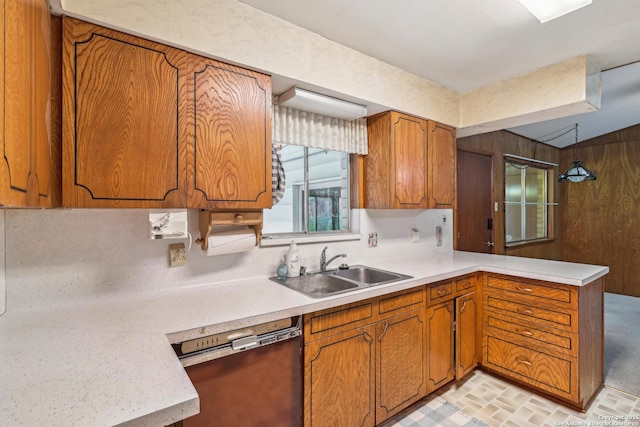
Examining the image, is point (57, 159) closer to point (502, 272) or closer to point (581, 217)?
point (502, 272)

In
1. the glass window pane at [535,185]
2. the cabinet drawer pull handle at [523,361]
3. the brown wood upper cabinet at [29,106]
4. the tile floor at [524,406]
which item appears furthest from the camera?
the glass window pane at [535,185]

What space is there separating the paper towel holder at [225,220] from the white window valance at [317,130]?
0.56 metres

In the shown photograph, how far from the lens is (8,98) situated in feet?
2.39

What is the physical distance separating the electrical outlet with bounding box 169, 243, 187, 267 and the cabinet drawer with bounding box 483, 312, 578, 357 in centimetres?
225

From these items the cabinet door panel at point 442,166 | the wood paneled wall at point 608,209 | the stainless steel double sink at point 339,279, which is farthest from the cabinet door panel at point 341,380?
the wood paneled wall at point 608,209

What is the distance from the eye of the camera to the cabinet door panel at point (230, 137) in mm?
1474

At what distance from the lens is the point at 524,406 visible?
2.08 meters

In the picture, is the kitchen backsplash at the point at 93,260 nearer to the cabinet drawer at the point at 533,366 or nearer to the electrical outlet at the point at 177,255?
the electrical outlet at the point at 177,255

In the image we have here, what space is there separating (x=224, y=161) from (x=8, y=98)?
85 cm

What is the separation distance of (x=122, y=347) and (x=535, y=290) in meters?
2.43

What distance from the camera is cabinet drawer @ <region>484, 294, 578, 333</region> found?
78.4 inches

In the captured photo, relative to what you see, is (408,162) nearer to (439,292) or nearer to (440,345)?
(439,292)

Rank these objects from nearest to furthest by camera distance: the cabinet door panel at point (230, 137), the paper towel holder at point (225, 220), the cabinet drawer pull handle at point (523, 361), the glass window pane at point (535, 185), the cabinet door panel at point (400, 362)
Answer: the cabinet door panel at point (230, 137), the paper towel holder at point (225, 220), the cabinet door panel at point (400, 362), the cabinet drawer pull handle at point (523, 361), the glass window pane at point (535, 185)

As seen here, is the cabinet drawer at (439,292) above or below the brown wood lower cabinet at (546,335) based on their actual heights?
above
